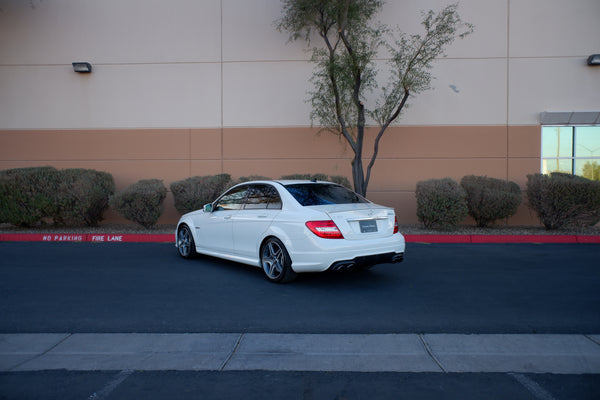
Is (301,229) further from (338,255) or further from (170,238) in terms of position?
(170,238)

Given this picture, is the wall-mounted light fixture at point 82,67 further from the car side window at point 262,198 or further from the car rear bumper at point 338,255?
the car rear bumper at point 338,255

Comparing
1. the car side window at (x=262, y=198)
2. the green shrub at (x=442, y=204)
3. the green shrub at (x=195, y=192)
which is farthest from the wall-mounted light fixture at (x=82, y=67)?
the green shrub at (x=442, y=204)

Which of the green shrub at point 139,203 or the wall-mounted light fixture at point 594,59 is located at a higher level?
the wall-mounted light fixture at point 594,59

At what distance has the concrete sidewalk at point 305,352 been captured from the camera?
12.0 ft

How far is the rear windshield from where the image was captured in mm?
6379

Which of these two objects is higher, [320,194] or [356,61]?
[356,61]

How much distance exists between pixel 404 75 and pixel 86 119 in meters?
10.1

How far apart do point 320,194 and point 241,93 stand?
8.13m

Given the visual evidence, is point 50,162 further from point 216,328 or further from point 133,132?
point 216,328

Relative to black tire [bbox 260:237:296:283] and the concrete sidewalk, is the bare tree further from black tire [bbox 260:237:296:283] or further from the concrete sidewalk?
the concrete sidewalk

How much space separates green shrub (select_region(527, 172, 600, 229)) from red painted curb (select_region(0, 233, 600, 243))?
0.97m

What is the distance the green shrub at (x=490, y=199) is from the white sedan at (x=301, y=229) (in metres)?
5.96

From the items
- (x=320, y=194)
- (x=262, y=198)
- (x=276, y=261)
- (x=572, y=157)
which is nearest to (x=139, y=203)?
(x=262, y=198)

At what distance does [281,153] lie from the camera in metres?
13.7
